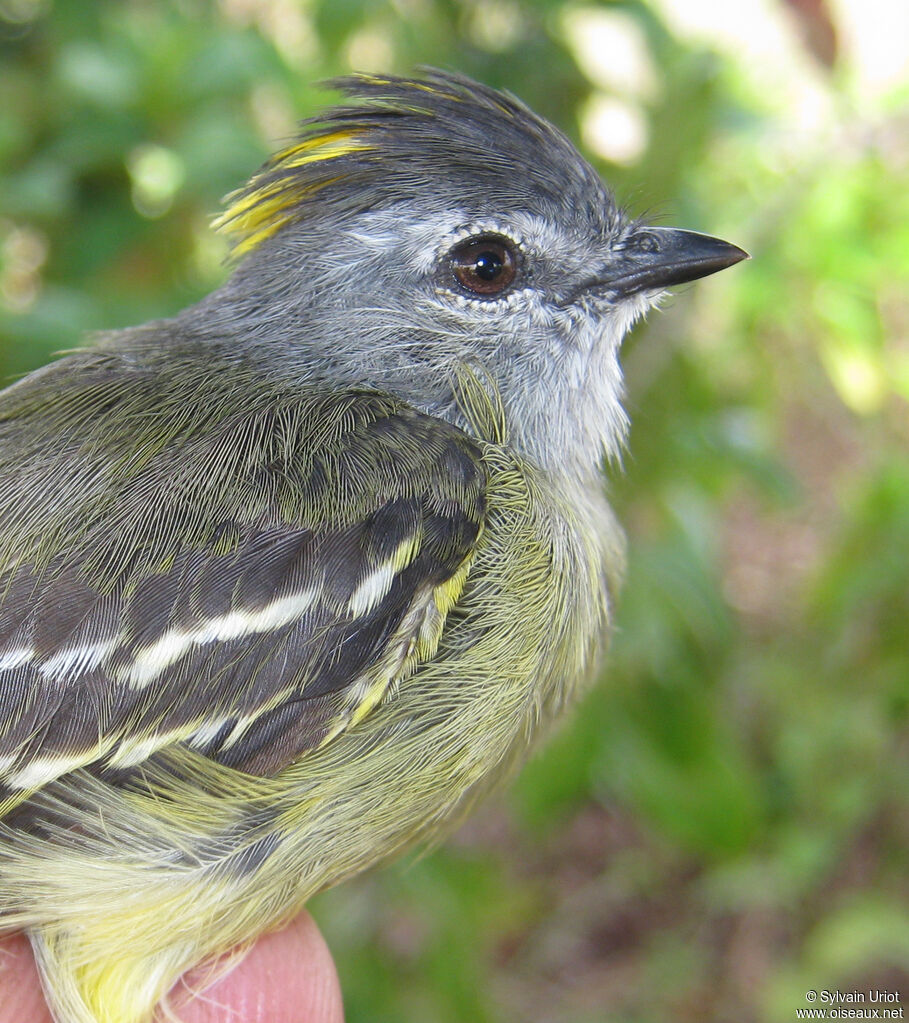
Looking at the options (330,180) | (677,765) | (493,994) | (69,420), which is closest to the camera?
(69,420)

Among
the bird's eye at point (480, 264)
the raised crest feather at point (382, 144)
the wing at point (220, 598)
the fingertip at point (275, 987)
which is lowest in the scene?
the fingertip at point (275, 987)

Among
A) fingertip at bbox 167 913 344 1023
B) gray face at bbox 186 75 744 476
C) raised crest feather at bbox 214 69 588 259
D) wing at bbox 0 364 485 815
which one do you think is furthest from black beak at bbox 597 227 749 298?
fingertip at bbox 167 913 344 1023

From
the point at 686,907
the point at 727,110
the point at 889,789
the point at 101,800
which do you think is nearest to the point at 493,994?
the point at 686,907

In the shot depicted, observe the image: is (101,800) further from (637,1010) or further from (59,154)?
(637,1010)

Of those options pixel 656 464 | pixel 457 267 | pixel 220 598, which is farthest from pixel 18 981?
pixel 656 464

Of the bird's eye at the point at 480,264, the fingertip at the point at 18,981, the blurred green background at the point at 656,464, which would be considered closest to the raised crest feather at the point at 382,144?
the bird's eye at the point at 480,264

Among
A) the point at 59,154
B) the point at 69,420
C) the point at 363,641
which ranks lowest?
the point at 363,641

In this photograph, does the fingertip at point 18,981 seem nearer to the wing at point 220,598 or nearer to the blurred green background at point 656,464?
the wing at point 220,598
